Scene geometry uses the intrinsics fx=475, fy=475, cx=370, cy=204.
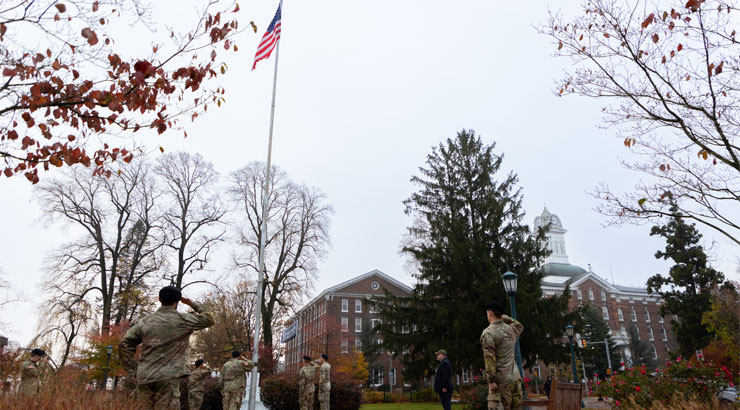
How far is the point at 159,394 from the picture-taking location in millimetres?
5488

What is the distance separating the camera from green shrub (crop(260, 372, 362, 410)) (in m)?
15.8

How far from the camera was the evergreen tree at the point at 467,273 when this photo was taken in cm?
2423

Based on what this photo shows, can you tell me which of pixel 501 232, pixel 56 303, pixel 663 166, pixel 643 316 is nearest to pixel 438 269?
pixel 501 232

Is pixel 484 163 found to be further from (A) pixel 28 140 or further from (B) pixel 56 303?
(B) pixel 56 303

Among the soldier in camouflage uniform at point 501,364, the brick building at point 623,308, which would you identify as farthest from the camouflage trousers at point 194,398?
the brick building at point 623,308

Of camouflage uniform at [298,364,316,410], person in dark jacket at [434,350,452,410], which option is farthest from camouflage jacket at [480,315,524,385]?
camouflage uniform at [298,364,316,410]

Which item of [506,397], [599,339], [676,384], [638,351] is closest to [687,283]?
[599,339]

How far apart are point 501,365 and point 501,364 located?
0.6 inches

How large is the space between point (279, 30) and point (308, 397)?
13377 mm

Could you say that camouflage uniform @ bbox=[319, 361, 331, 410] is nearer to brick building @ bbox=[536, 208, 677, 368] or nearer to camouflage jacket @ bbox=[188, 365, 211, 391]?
camouflage jacket @ bbox=[188, 365, 211, 391]

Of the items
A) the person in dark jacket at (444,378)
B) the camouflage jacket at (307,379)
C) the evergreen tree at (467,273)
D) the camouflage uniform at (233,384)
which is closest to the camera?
the person in dark jacket at (444,378)

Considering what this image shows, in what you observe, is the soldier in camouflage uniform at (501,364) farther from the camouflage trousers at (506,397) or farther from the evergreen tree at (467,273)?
the evergreen tree at (467,273)

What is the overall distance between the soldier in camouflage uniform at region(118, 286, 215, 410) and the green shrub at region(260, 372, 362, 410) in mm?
10911

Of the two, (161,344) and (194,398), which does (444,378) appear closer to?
(194,398)
